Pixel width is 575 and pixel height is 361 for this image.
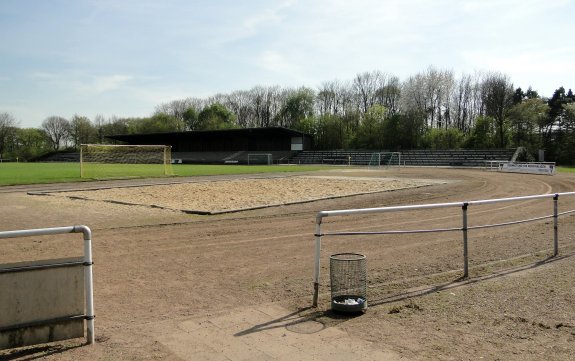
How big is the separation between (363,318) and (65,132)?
4538 inches

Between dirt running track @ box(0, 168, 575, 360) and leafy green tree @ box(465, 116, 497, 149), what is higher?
leafy green tree @ box(465, 116, 497, 149)

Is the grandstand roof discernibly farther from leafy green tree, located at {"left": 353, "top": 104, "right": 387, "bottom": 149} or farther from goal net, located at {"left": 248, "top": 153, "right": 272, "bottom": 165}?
leafy green tree, located at {"left": 353, "top": 104, "right": 387, "bottom": 149}

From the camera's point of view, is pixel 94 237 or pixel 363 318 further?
pixel 94 237

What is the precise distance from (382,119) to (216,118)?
3698 centimetres

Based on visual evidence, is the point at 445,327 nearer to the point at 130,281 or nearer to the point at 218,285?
the point at 218,285

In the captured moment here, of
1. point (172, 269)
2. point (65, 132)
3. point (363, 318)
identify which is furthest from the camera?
point (65, 132)

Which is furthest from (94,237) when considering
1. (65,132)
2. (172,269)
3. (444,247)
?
(65,132)

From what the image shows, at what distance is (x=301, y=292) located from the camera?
7008 mm

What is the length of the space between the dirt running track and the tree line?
62.1 m

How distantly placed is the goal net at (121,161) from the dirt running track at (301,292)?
24.0m

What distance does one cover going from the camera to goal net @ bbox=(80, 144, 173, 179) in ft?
122

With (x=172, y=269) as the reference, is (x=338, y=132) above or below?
above

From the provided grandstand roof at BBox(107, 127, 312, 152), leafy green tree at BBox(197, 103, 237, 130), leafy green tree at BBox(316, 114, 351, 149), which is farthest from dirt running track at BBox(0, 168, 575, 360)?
leafy green tree at BBox(197, 103, 237, 130)

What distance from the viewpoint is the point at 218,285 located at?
736 centimetres
